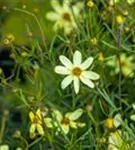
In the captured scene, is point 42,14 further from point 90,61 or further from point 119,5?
point 90,61

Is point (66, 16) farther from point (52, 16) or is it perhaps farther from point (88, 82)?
point (88, 82)

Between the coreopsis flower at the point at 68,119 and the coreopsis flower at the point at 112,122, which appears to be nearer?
the coreopsis flower at the point at 112,122

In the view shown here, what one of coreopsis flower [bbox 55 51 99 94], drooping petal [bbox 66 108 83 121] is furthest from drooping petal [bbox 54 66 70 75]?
drooping petal [bbox 66 108 83 121]

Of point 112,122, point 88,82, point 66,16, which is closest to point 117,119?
point 112,122

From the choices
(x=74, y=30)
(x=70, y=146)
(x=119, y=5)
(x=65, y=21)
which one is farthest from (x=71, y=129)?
(x=65, y=21)

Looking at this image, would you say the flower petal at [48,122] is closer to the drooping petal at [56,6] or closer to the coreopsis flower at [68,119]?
the coreopsis flower at [68,119]

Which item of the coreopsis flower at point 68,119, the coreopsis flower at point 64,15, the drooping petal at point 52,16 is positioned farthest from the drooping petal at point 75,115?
the drooping petal at point 52,16
